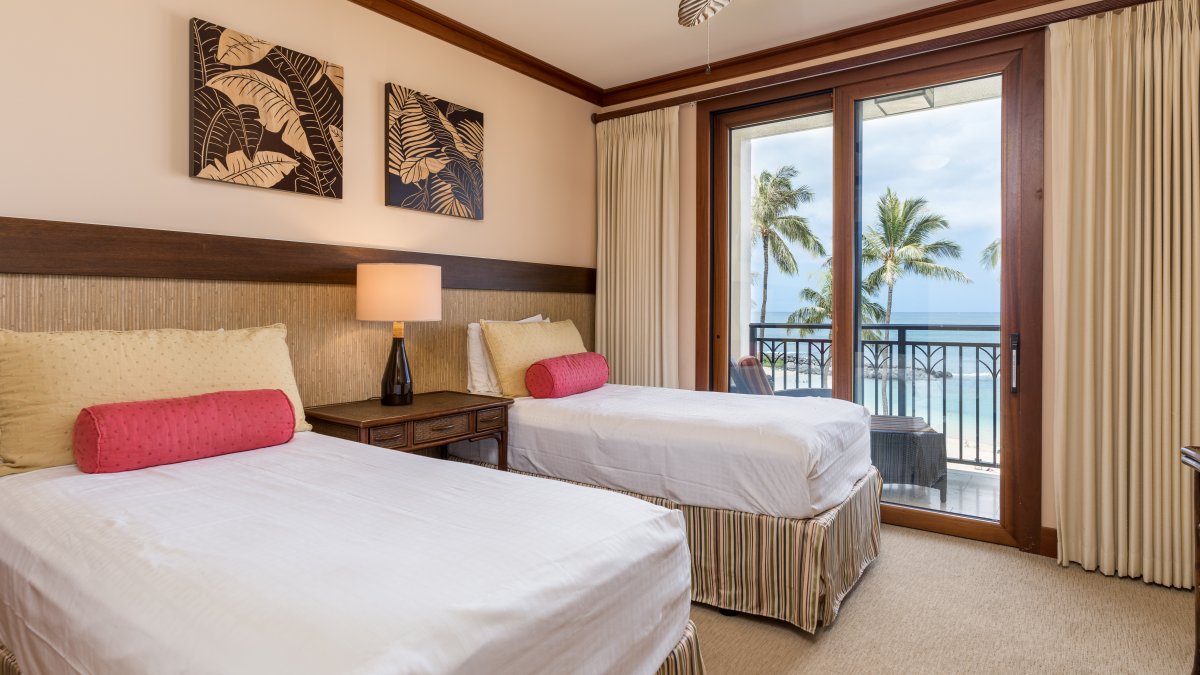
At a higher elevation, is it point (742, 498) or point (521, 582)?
point (521, 582)

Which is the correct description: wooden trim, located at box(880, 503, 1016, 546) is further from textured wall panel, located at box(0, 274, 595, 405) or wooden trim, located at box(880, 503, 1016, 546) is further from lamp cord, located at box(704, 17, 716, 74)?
lamp cord, located at box(704, 17, 716, 74)

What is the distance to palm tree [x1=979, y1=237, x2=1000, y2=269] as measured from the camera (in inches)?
125

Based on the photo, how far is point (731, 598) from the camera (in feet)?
8.01

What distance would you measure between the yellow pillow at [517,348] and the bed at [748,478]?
290 millimetres

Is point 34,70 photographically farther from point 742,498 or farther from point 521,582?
point 742,498

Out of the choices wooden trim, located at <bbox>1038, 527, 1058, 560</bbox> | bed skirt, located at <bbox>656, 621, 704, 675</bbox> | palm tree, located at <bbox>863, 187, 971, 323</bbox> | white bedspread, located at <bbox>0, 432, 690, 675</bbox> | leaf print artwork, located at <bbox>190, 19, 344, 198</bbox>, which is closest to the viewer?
white bedspread, located at <bbox>0, 432, 690, 675</bbox>

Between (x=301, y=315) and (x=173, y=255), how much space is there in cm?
54

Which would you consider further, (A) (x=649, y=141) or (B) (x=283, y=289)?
(A) (x=649, y=141)

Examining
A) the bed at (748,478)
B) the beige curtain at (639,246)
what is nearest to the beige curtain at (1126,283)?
the bed at (748,478)

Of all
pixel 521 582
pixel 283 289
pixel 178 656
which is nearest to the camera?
pixel 178 656

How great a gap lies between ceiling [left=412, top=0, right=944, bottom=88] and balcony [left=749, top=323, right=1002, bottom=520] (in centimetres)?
164

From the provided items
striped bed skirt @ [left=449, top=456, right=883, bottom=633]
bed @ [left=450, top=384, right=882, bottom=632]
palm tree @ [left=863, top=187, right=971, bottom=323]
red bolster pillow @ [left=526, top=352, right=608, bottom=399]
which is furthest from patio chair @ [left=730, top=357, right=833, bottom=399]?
striped bed skirt @ [left=449, top=456, right=883, bottom=633]

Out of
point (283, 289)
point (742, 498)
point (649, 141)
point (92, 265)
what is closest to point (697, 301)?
point (649, 141)

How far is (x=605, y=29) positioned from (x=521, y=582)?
10.4 ft
